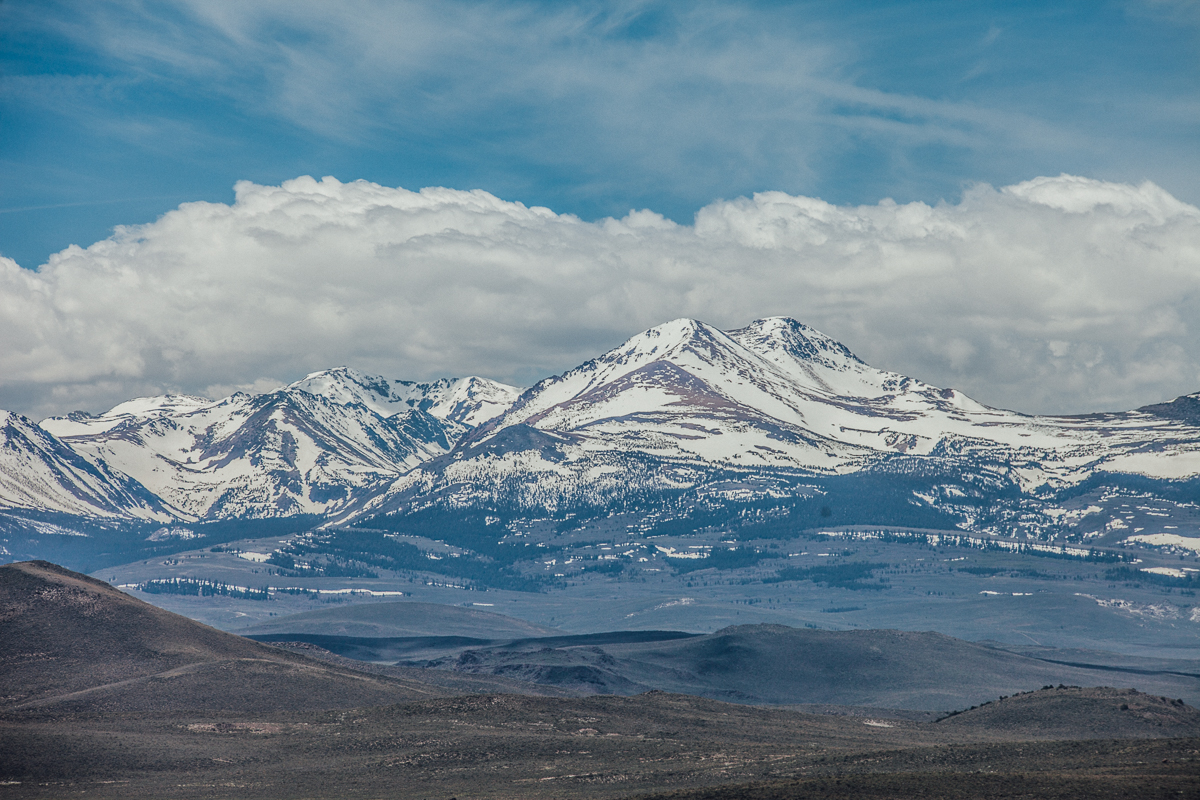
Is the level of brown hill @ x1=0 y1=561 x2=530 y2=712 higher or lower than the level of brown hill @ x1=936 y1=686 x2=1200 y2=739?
higher

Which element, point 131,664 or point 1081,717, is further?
point 131,664

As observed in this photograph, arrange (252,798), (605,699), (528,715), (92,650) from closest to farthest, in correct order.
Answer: (252,798) → (528,715) → (605,699) → (92,650)

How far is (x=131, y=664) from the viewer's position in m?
160

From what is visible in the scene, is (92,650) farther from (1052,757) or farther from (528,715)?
(1052,757)

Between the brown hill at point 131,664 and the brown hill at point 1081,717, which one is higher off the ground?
the brown hill at point 131,664

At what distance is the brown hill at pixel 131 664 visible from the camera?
483ft

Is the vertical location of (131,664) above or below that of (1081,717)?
above

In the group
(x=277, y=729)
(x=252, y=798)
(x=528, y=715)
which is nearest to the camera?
(x=252, y=798)

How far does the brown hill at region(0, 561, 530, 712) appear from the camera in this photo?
147m

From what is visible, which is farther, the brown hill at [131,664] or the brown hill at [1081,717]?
the brown hill at [131,664]

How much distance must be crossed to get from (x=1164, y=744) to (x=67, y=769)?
8683 cm

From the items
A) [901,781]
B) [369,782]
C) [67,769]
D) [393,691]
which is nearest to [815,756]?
[901,781]

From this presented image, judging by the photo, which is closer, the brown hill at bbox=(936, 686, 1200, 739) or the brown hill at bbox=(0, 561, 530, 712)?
the brown hill at bbox=(936, 686, 1200, 739)

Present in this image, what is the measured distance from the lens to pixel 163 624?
17588cm
